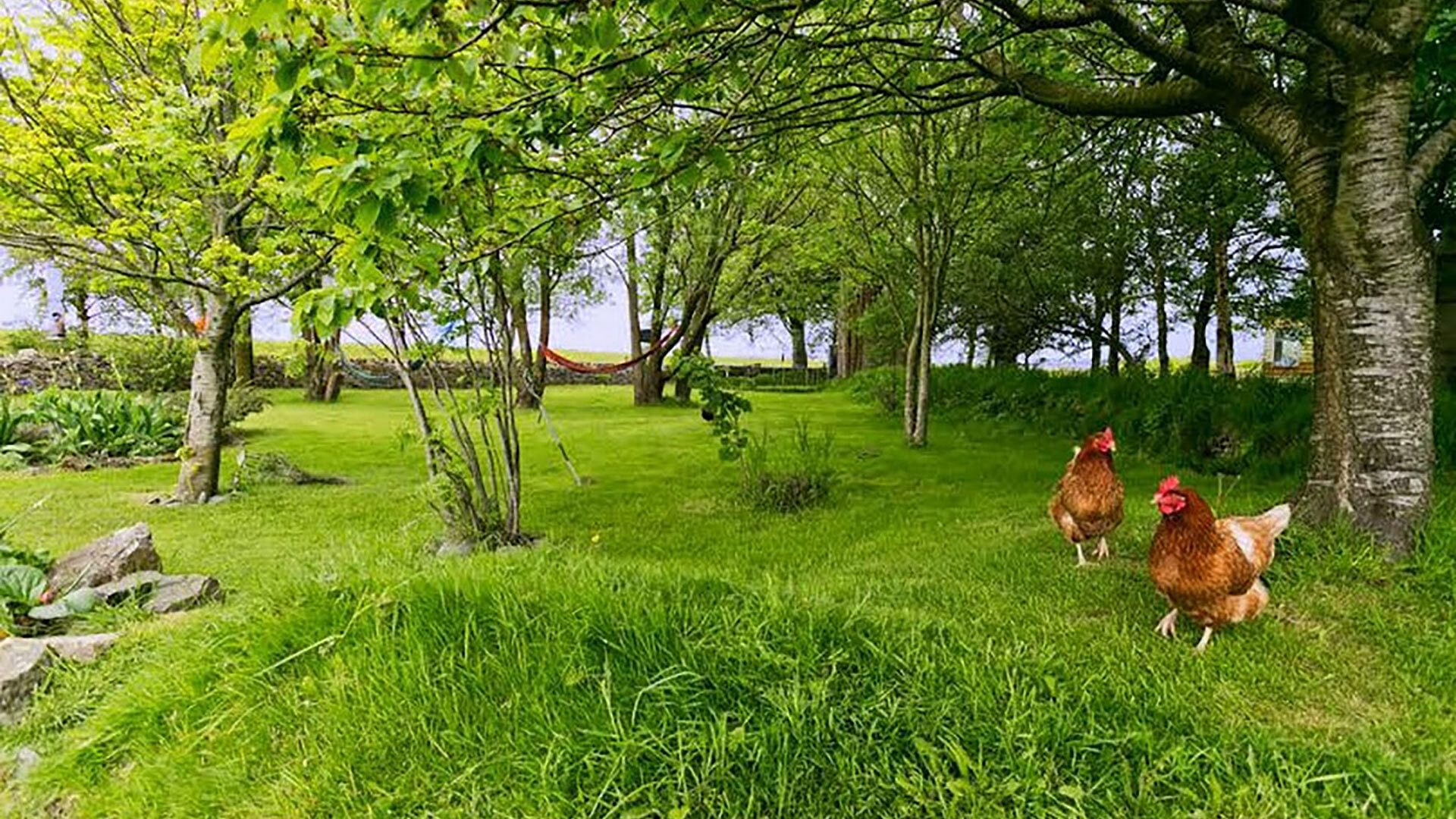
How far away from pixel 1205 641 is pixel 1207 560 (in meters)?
0.27

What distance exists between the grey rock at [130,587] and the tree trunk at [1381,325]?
516 cm

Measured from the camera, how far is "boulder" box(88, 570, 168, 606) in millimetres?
3268

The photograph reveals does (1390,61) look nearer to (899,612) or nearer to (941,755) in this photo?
(899,612)

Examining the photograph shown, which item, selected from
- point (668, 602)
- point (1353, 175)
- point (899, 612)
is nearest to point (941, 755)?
point (899, 612)

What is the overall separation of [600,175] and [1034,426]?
7.37 metres

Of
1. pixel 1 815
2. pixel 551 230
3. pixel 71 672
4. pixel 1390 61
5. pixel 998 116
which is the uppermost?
pixel 998 116

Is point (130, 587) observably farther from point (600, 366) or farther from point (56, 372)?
point (56, 372)

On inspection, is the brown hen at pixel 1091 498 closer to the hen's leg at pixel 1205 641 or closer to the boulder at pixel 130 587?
the hen's leg at pixel 1205 641

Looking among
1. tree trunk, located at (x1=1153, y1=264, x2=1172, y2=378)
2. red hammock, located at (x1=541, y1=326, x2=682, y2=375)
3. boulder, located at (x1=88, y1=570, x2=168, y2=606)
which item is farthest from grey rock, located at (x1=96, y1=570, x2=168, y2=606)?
tree trunk, located at (x1=1153, y1=264, x2=1172, y2=378)

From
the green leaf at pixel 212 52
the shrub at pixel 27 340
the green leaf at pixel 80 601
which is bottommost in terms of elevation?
the green leaf at pixel 80 601

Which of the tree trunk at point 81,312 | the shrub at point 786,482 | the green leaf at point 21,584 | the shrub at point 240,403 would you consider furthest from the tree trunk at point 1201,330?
the tree trunk at point 81,312

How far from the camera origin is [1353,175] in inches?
109

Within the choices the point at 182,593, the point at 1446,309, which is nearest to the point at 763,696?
the point at 182,593

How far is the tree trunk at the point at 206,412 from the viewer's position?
5.90 metres
